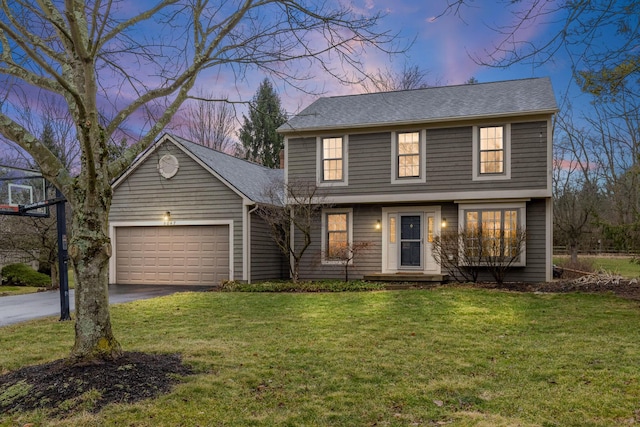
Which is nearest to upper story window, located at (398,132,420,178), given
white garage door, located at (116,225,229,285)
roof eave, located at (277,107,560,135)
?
roof eave, located at (277,107,560,135)

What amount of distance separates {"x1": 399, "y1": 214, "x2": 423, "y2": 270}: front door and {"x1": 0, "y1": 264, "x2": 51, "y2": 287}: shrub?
13088 mm

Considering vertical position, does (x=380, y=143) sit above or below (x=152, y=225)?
above

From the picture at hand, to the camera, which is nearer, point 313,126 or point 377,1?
point 377,1

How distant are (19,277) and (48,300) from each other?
750cm

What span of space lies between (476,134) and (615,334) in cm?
797

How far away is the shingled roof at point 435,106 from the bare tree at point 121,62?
705 centimetres

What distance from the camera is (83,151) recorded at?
474cm

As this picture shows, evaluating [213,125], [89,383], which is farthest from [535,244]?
[213,125]

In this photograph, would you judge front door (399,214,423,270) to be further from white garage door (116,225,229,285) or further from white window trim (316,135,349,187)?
white garage door (116,225,229,285)

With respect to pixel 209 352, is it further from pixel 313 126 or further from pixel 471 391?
pixel 313 126

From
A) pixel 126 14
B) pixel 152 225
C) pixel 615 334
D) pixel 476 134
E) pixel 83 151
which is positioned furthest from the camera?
pixel 152 225

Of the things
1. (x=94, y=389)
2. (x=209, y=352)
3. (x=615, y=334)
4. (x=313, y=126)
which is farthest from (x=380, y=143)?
(x=94, y=389)

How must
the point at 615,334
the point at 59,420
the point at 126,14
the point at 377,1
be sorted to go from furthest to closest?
the point at 615,334 < the point at 126,14 < the point at 377,1 < the point at 59,420

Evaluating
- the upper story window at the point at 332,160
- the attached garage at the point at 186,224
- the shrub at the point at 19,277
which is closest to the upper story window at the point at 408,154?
the upper story window at the point at 332,160
